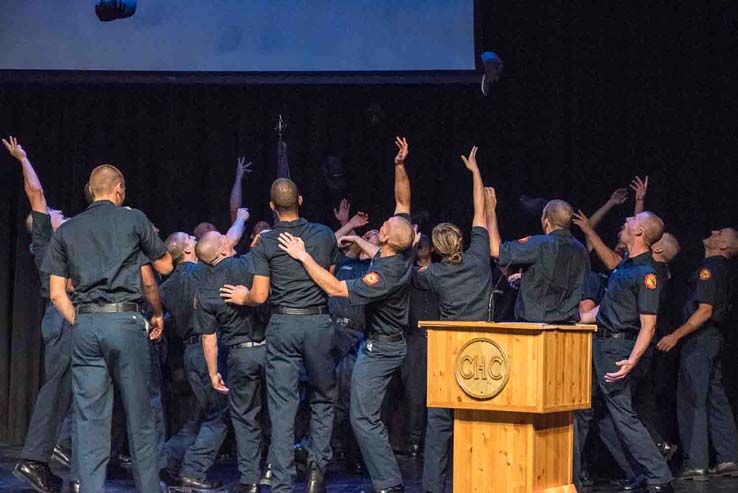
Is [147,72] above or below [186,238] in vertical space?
above

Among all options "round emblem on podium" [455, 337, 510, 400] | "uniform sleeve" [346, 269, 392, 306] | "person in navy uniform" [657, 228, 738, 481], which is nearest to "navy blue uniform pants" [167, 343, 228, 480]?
"uniform sleeve" [346, 269, 392, 306]

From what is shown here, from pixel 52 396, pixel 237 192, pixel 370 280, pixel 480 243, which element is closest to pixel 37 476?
pixel 52 396

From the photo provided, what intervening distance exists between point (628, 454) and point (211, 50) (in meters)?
4.65

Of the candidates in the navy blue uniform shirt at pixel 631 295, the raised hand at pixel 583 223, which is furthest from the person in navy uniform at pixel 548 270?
the raised hand at pixel 583 223

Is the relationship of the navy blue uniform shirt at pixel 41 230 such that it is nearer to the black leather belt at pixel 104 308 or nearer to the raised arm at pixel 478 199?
the black leather belt at pixel 104 308

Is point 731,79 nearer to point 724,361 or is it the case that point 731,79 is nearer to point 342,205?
point 724,361

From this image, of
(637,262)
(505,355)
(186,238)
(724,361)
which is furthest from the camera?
(724,361)

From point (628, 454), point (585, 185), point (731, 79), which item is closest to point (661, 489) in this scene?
point (628, 454)

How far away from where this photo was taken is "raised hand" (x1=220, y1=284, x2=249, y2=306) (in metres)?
6.93

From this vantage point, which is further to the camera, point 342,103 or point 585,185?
point 342,103

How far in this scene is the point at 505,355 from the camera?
18.1 feet

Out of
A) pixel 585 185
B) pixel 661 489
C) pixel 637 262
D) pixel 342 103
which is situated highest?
pixel 342 103

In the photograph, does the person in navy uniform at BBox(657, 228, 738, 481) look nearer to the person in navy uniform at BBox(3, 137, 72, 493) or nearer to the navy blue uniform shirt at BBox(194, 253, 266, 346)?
the navy blue uniform shirt at BBox(194, 253, 266, 346)

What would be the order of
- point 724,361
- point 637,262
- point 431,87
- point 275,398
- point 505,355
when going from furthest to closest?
point 431,87 → point 724,361 → point 637,262 → point 275,398 → point 505,355
